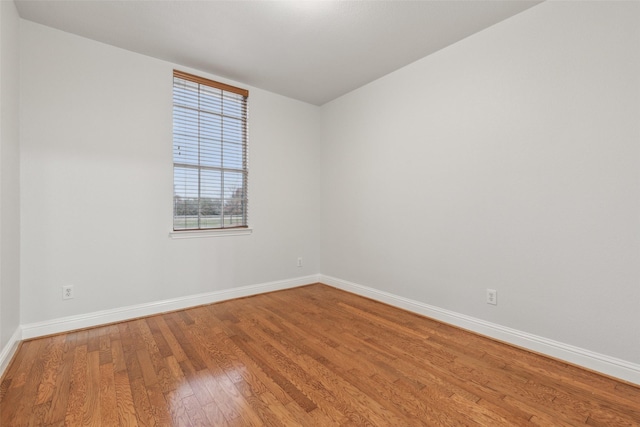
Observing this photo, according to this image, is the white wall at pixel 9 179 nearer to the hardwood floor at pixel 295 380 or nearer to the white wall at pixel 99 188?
the white wall at pixel 99 188

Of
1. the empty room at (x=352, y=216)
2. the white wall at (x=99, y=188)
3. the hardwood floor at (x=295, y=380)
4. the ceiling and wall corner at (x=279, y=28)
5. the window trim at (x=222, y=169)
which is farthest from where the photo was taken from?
the window trim at (x=222, y=169)

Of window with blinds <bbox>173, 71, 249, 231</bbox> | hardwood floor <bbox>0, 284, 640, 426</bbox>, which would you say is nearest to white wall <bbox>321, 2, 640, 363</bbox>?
hardwood floor <bbox>0, 284, 640, 426</bbox>

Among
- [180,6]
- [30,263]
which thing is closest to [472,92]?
[180,6]

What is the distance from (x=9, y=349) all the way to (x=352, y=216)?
3.30 meters

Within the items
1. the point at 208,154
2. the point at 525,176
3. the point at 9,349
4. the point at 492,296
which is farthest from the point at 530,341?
the point at 9,349

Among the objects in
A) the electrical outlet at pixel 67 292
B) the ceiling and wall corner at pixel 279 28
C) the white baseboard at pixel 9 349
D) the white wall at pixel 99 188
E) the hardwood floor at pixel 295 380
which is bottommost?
the hardwood floor at pixel 295 380

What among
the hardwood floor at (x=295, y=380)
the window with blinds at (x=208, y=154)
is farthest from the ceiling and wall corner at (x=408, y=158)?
the hardwood floor at (x=295, y=380)

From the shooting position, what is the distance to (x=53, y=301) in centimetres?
248

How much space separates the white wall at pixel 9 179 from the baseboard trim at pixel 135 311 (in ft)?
0.61

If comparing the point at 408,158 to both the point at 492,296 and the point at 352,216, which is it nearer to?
the point at 352,216

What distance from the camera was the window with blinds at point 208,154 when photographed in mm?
3143

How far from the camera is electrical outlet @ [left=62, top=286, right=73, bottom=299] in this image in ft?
8.27

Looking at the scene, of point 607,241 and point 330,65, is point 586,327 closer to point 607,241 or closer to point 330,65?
point 607,241

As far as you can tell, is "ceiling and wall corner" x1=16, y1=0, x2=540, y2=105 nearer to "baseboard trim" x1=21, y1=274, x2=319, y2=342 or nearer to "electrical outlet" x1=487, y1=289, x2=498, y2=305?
"electrical outlet" x1=487, y1=289, x2=498, y2=305
